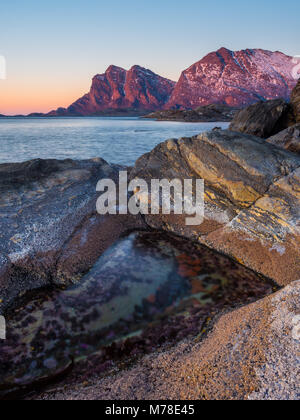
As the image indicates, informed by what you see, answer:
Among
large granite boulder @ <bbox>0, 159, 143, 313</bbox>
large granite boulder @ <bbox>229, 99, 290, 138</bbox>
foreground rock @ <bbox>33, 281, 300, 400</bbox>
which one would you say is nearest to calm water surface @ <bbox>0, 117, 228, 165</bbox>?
large granite boulder @ <bbox>229, 99, 290, 138</bbox>

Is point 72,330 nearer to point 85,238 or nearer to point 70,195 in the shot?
point 85,238

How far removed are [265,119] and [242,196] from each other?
37.2 ft

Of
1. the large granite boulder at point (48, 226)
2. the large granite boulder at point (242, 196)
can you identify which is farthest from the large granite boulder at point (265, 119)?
the large granite boulder at point (48, 226)

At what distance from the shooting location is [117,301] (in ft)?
10.2

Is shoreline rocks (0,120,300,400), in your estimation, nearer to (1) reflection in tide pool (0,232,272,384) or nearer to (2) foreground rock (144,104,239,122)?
(1) reflection in tide pool (0,232,272,384)

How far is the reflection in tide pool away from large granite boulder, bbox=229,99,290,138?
11.7 meters

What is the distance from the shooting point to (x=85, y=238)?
4.20m

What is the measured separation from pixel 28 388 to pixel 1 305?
116 centimetres

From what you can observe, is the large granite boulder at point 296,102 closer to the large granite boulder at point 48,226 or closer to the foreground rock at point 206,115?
the large granite boulder at point 48,226

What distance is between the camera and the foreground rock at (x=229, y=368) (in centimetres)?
171

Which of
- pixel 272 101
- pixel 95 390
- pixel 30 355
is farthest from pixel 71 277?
pixel 272 101

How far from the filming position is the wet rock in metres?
8.12

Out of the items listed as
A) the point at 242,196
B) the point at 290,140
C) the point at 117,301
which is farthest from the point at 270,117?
the point at 117,301

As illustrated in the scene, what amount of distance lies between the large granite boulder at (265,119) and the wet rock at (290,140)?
16.2 ft
